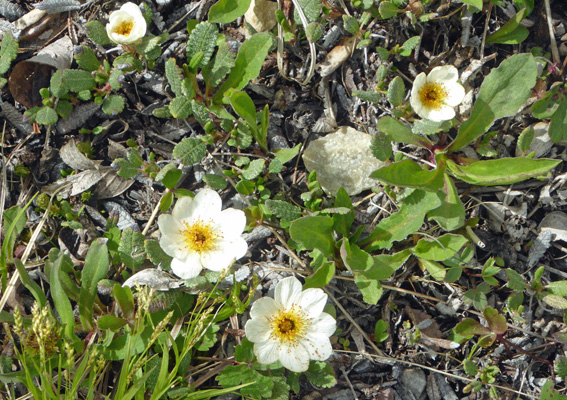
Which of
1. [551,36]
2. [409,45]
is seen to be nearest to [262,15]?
[409,45]

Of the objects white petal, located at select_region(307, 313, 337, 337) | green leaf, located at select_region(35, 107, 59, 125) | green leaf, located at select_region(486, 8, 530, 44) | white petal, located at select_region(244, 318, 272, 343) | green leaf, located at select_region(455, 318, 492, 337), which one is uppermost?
green leaf, located at select_region(35, 107, 59, 125)

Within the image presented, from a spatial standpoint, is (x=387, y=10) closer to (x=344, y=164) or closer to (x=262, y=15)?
(x=262, y=15)

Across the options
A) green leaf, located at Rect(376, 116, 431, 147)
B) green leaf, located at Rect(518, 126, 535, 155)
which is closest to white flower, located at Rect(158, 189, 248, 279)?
green leaf, located at Rect(376, 116, 431, 147)

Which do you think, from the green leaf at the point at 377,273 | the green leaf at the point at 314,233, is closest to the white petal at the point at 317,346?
the green leaf at the point at 377,273

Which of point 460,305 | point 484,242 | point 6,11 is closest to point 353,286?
point 460,305

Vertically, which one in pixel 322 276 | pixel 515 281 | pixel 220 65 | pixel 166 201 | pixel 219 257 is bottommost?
pixel 515 281

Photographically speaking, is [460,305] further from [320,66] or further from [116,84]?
[116,84]

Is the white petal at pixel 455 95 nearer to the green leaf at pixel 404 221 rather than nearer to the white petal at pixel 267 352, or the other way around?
the green leaf at pixel 404 221

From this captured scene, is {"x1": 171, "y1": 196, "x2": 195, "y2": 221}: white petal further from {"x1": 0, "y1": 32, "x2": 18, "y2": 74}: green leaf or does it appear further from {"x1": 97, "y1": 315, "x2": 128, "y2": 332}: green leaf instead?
{"x1": 0, "y1": 32, "x2": 18, "y2": 74}: green leaf
